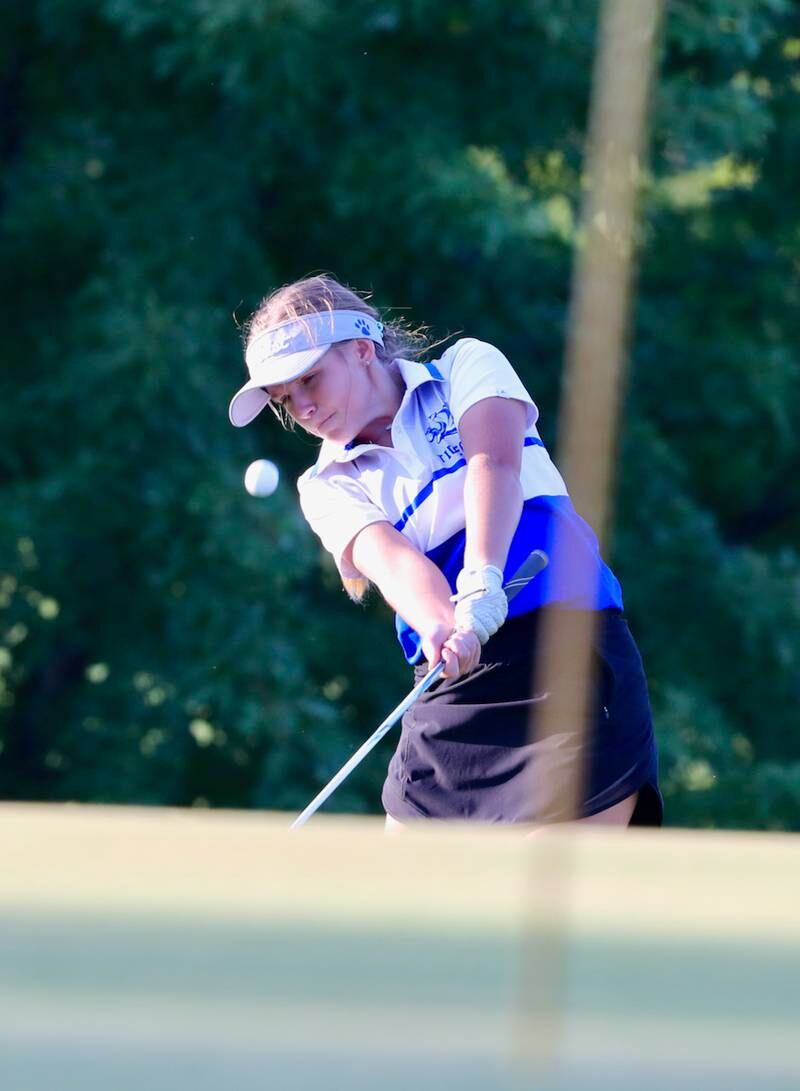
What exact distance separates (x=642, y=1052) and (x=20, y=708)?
914 centimetres

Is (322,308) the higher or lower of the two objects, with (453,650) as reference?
higher

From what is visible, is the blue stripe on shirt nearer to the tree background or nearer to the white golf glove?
the white golf glove

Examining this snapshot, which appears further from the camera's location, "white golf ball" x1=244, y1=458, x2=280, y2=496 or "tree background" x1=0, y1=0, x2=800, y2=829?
"tree background" x1=0, y1=0, x2=800, y2=829

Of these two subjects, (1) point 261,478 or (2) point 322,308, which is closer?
(2) point 322,308

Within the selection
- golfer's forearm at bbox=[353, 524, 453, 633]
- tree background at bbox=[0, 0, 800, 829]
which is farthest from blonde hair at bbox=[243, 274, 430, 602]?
tree background at bbox=[0, 0, 800, 829]

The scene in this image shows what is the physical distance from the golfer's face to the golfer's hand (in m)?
0.47

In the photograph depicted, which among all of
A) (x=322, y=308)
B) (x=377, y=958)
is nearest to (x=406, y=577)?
(x=322, y=308)

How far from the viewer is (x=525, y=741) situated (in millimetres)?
A: 3416

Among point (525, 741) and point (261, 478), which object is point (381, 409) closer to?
point (261, 478)

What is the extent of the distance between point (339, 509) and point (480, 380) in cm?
35

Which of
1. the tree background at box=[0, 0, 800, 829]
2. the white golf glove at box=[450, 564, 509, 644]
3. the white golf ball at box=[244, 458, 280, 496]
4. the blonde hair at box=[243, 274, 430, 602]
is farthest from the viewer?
the tree background at box=[0, 0, 800, 829]

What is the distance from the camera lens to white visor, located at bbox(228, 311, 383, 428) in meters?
3.51

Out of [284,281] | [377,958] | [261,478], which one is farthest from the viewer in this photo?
[284,281]

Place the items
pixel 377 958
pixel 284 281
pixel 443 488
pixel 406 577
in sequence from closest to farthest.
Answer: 1. pixel 377 958
2. pixel 406 577
3. pixel 443 488
4. pixel 284 281
